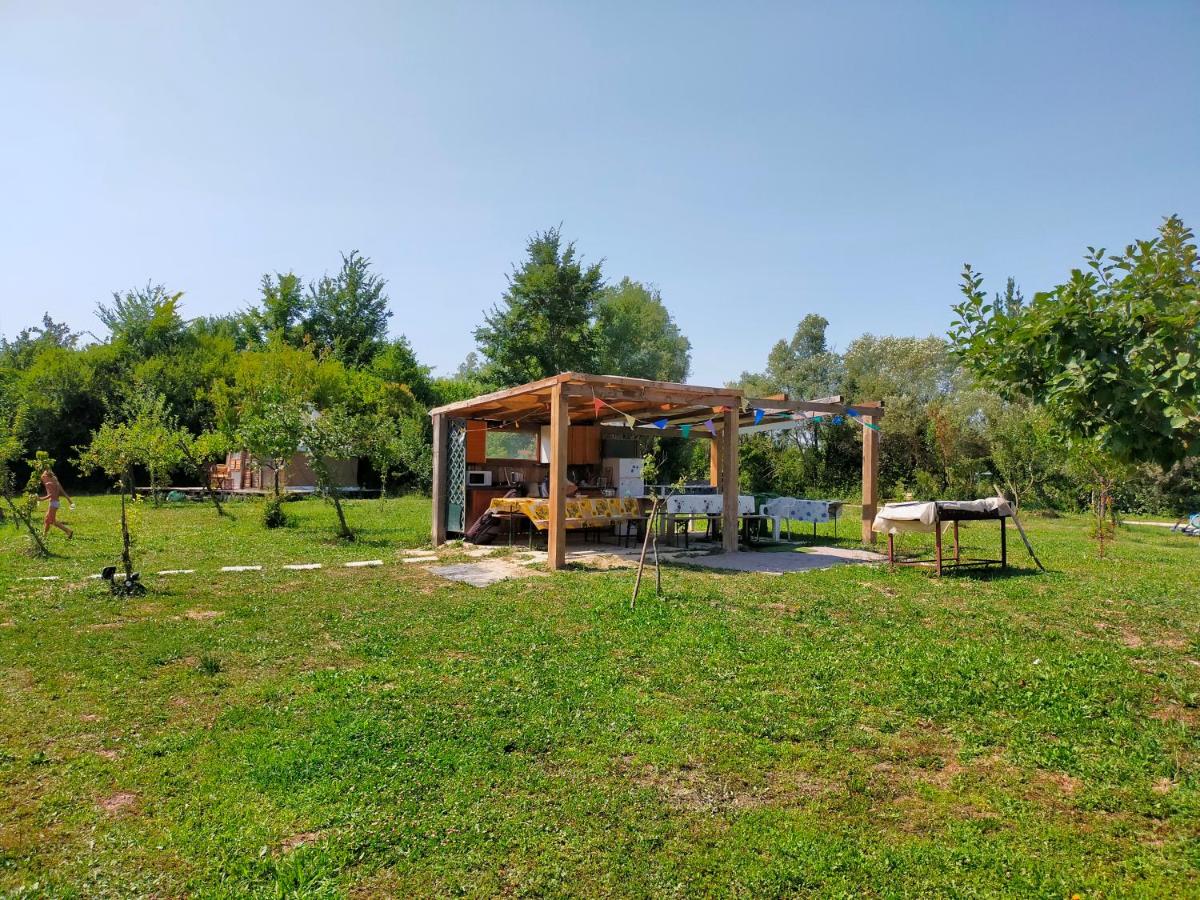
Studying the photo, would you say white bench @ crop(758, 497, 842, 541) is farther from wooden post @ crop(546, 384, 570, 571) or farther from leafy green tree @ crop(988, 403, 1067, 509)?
leafy green tree @ crop(988, 403, 1067, 509)

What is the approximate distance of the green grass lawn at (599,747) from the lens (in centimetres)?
261

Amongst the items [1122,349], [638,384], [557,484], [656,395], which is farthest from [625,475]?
[1122,349]

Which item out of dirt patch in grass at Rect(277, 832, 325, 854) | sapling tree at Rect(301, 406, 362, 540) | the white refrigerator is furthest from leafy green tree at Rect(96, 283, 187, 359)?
dirt patch in grass at Rect(277, 832, 325, 854)

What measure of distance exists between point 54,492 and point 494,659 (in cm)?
1186

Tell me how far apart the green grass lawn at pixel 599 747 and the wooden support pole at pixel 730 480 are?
4.16 metres

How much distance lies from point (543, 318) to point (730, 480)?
19310mm

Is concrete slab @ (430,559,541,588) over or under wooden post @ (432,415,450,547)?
under

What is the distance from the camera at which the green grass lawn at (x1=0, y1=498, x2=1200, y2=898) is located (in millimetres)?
2613

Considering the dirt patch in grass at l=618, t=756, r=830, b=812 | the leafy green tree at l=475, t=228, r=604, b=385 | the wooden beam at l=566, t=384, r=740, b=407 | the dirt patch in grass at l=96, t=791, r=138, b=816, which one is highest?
the leafy green tree at l=475, t=228, r=604, b=385

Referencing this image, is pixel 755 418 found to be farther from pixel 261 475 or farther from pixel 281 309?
pixel 281 309

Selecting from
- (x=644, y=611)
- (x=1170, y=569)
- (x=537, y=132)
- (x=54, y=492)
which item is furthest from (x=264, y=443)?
(x=1170, y=569)

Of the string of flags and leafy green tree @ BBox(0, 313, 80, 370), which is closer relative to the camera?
the string of flags

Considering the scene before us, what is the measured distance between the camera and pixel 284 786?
10.5 feet

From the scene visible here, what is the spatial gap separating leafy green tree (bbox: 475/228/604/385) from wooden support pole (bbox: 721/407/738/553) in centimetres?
1790
